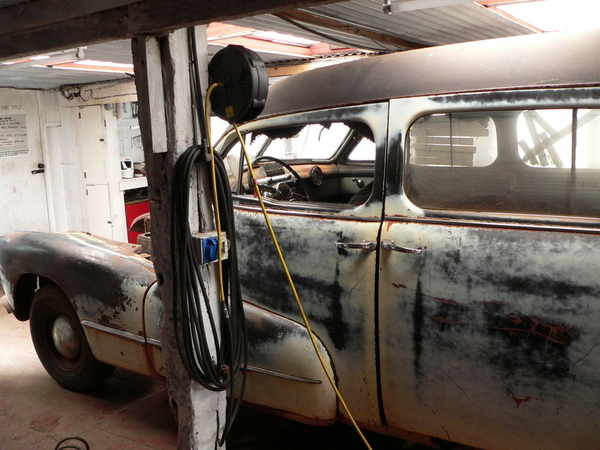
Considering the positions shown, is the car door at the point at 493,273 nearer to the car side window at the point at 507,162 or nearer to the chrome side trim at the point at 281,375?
the car side window at the point at 507,162

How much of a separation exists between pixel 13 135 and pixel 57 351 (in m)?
4.94

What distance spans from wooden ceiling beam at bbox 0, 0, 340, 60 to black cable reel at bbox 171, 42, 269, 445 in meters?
0.22

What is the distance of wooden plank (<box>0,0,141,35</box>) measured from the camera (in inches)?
96.1

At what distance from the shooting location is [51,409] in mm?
3992

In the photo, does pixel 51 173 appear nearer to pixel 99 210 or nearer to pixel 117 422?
pixel 99 210

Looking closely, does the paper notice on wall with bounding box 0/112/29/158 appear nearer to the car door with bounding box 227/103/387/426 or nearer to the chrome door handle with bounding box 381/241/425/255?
the car door with bounding box 227/103/387/426

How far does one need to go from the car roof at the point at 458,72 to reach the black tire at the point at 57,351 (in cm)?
219

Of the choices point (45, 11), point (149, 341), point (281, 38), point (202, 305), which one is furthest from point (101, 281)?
point (281, 38)

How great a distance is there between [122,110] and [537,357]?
26.6 feet

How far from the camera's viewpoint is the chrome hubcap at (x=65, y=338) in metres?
4.19

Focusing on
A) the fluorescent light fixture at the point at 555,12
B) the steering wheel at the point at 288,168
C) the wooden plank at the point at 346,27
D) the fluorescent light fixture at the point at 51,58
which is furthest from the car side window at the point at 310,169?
the fluorescent light fixture at the point at 51,58

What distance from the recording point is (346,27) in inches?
181

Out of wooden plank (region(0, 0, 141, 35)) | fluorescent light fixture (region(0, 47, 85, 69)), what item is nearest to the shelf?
fluorescent light fixture (region(0, 47, 85, 69))

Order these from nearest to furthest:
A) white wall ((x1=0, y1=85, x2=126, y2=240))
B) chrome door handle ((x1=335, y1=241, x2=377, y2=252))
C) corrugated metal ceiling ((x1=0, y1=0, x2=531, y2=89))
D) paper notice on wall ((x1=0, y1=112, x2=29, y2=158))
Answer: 1. chrome door handle ((x1=335, y1=241, x2=377, y2=252))
2. corrugated metal ceiling ((x1=0, y1=0, x2=531, y2=89))
3. paper notice on wall ((x1=0, y1=112, x2=29, y2=158))
4. white wall ((x1=0, y1=85, x2=126, y2=240))
